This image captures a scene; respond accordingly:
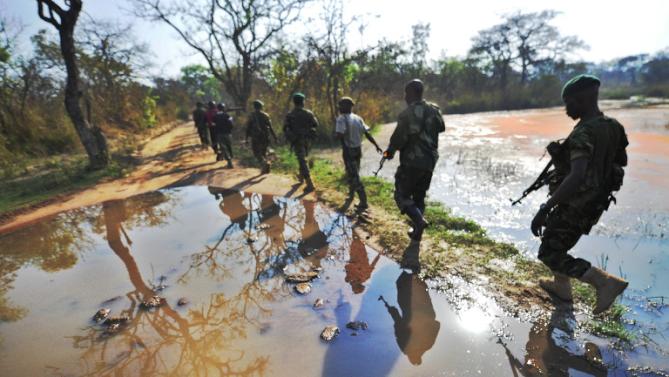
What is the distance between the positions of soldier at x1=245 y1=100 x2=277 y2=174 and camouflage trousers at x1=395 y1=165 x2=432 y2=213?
4.36 meters

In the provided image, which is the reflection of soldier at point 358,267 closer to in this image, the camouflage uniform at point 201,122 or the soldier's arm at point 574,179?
the soldier's arm at point 574,179

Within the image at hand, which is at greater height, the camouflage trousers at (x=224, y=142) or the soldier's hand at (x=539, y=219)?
the camouflage trousers at (x=224, y=142)

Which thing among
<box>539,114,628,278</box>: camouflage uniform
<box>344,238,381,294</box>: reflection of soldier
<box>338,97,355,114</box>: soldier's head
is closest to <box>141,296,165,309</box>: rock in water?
<box>344,238,381,294</box>: reflection of soldier

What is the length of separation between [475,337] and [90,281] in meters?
3.71

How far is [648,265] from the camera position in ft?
10.6

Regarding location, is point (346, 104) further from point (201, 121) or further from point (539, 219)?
point (201, 121)

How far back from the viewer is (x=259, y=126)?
758cm

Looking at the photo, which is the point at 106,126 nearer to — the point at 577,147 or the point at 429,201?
the point at 429,201

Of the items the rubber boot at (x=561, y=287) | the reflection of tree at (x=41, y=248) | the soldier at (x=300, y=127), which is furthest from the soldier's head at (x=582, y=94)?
the reflection of tree at (x=41, y=248)

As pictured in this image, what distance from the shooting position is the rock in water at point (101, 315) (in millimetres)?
2752

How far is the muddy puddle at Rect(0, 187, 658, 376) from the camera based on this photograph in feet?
7.10

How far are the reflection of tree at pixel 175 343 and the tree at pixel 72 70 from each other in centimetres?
702

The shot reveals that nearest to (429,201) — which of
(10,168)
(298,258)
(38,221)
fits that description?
(298,258)

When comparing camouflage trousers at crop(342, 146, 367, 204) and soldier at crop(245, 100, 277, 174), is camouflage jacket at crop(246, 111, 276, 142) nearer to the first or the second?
soldier at crop(245, 100, 277, 174)
